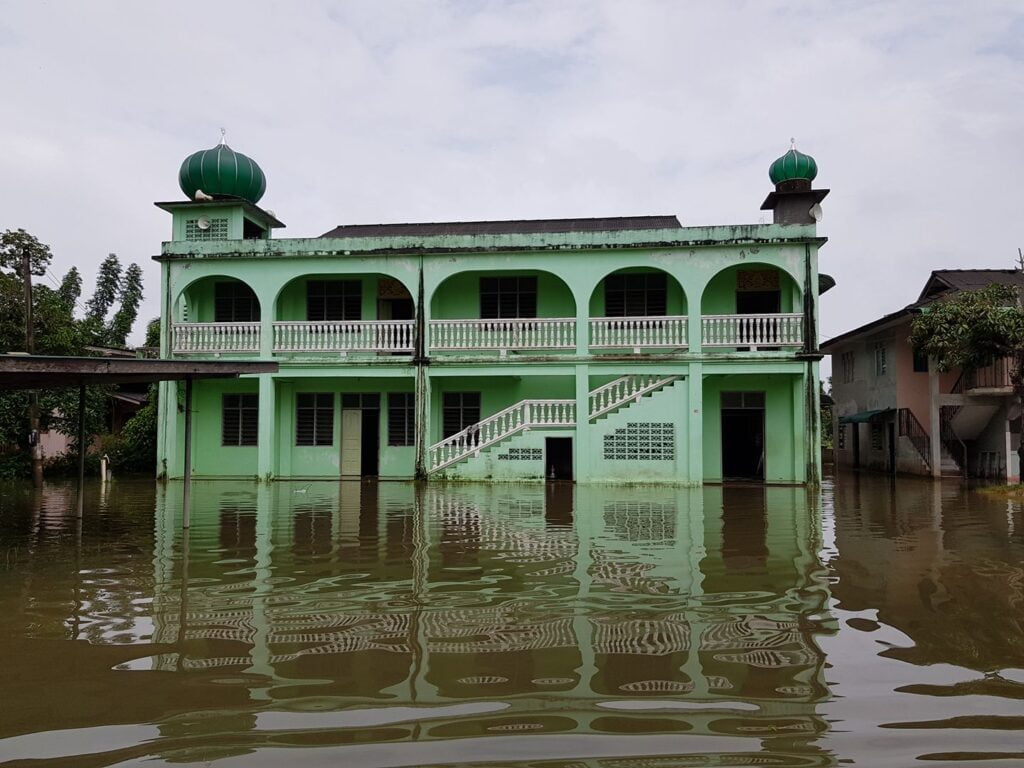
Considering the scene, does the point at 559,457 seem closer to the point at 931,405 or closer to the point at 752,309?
the point at 752,309

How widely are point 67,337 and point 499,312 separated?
36.6 feet

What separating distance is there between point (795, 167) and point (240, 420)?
15807 mm

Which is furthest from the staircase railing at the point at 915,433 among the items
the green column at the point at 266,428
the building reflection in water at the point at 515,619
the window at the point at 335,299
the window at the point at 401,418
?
the green column at the point at 266,428

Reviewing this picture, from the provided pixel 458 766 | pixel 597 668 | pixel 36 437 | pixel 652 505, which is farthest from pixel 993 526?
pixel 36 437

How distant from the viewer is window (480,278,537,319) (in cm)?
1998

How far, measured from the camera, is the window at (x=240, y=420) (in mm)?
20219

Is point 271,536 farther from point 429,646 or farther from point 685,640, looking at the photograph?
point 685,640

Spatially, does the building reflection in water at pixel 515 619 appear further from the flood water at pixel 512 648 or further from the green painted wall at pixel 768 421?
the green painted wall at pixel 768 421

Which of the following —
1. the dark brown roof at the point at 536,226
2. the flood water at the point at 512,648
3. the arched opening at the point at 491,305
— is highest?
the dark brown roof at the point at 536,226

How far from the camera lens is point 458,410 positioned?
20109mm

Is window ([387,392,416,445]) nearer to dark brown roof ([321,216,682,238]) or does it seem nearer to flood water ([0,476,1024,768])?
dark brown roof ([321,216,682,238])

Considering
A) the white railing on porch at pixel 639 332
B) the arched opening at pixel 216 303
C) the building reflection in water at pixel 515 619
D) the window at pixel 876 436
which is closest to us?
the building reflection in water at pixel 515 619

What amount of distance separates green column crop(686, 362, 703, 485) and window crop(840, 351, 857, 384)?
34.6ft

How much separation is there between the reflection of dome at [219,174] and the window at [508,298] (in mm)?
6725
